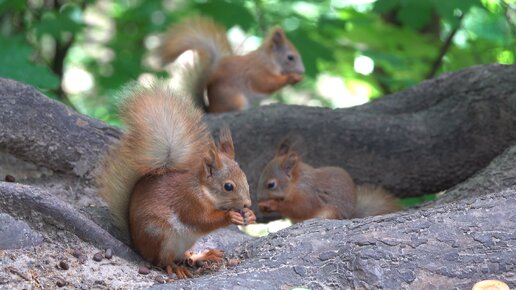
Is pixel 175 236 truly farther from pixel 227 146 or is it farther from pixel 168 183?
pixel 227 146

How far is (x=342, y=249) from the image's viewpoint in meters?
2.17

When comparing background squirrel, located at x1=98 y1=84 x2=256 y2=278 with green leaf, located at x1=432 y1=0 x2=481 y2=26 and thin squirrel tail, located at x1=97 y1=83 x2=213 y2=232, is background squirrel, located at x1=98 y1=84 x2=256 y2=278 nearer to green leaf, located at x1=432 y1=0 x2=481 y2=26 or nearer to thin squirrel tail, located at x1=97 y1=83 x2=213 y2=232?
thin squirrel tail, located at x1=97 y1=83 x2=213 y2=232

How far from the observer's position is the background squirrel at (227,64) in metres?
4.99

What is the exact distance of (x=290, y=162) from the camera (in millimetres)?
3850

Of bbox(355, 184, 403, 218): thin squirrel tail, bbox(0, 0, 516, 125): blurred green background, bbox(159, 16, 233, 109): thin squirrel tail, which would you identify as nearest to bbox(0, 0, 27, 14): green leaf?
bbox(0, 0, 516, 125): blurred green background

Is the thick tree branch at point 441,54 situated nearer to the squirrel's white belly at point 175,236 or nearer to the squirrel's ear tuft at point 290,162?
the squirrel's ear tuft at point 290,162

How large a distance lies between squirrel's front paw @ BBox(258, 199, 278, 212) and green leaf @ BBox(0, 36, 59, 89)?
3.58 ft

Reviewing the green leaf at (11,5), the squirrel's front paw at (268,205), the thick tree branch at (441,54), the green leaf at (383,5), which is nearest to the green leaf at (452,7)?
the green leaf at (383,5)

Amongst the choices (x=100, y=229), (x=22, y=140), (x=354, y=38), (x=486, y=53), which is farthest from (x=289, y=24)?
(x=100, y=229)

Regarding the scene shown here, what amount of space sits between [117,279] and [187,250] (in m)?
0.43

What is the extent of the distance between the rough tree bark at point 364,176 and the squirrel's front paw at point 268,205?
19 cm

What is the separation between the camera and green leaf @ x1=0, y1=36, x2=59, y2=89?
146 inches

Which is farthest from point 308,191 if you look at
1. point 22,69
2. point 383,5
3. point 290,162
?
point 22,69

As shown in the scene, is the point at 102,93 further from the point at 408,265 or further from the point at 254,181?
the point at 408,265
